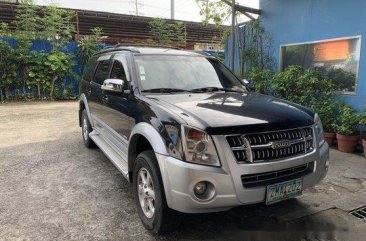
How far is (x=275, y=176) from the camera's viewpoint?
273 centimetres

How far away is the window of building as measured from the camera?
5.95m

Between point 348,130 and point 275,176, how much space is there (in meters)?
3.52

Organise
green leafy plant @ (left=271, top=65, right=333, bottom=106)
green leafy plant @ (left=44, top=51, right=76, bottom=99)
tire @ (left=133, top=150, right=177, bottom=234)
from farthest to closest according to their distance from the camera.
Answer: green leafy plant @ (left=44, top=51, right=76, bottom=99)
green leafy plant @ (left=271, top=65, right=333, bottom=106)
tire @ (left=133, top=150, right=177, bottom=234)

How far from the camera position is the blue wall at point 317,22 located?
5.76 metres

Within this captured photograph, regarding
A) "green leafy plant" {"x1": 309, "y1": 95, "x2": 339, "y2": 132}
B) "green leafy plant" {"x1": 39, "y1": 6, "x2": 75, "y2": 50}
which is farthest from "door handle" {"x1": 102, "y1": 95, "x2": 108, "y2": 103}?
"green leafy plant" {"x1": 39, "y1": 6, "x2": 75, "y2": 50}

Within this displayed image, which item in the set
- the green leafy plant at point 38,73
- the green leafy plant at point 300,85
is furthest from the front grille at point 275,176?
the green leafy plant at point 38,73

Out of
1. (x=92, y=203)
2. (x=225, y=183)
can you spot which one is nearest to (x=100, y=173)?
(x=92, y=203)

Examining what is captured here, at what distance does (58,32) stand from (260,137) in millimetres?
12246

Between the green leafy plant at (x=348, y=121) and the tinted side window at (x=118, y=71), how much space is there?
3.92 metres

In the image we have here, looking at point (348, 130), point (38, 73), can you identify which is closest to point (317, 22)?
point (348, 130)

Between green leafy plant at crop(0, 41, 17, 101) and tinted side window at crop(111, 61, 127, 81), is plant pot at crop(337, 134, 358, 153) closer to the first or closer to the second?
tinted side window at crop(111, 61, 127, 81)

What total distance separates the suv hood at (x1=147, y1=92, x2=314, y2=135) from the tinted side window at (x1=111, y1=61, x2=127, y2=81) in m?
0.71

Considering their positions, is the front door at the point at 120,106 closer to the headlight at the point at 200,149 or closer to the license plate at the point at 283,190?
the headlight at the point at 200,149

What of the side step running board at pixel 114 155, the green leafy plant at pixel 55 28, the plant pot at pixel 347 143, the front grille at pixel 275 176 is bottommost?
the plant pot at pixel 347 143
